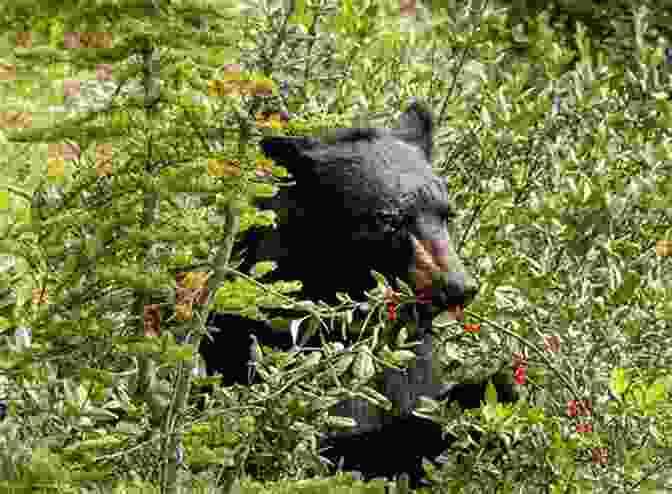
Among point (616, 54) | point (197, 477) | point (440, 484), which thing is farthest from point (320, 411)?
point (616, 54)

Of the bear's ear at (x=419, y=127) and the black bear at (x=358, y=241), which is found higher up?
the bear's ear at (x=419, y=127)

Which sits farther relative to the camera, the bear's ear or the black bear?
the bear's ear

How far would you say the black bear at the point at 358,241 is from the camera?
2420mm

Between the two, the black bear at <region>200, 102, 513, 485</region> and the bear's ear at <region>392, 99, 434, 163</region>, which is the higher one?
the bear's ear at <region>392, 99, 434, 163</region>

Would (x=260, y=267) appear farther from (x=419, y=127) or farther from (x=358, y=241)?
(x=419, y=127)

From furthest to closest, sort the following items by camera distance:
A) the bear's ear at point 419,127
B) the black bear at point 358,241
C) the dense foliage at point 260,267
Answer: the bear's ear at point 419,127
the black bear at point 358,241
the dense foliage at point 260,267

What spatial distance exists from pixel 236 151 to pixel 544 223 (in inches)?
73.9

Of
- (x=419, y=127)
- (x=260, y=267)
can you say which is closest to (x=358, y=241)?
(x=419, y=127)

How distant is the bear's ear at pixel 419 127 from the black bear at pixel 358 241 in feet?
0.23

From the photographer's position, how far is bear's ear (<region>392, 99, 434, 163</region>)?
2.72 metres

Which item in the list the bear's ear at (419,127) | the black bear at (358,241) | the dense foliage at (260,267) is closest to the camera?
the dense foliage at (260,267)

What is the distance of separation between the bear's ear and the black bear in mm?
70

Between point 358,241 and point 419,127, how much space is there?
1.64 ft

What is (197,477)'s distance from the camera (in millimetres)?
2027
